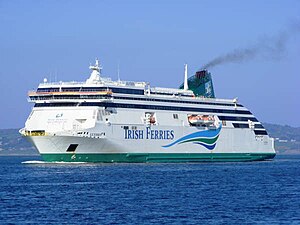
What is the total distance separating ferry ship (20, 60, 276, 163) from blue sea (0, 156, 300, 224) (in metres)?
5.91

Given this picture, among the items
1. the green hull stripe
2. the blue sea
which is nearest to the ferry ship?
the green hull stripe

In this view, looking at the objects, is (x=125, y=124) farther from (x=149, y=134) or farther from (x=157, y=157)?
(x=157, y=157)

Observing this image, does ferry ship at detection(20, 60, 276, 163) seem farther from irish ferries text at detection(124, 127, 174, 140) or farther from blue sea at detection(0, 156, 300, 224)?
blue sea at detection(0, 156, 300, 224)

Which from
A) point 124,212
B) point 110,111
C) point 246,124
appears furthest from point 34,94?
point 124,212

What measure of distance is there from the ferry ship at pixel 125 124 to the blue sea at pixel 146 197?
5911 millimetres

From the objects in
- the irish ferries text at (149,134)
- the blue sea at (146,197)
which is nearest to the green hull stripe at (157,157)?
the irish ferries text at (149,134)

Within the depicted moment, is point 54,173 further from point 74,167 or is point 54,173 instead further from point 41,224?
point 41,224

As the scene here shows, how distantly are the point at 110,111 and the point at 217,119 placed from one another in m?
18.5

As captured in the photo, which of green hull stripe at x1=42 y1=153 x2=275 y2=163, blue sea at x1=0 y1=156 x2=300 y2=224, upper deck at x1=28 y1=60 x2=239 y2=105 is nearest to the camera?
blue sea at x1=0 y1=156 x2=300 y2=224

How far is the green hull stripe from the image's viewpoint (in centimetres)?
7500

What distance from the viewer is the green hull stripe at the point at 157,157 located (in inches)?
2953

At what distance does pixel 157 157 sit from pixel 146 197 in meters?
36.0

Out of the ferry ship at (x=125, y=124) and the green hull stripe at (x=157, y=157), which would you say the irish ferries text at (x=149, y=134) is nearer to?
the ferry ship at (x=125, y=124)

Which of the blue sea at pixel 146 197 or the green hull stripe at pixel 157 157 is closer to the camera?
the blue sea at pixel 146 197
